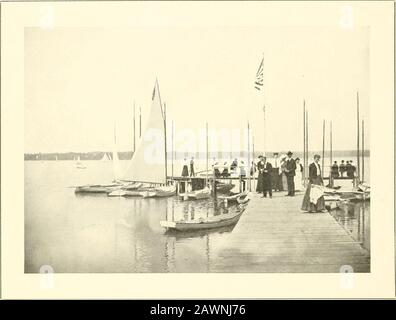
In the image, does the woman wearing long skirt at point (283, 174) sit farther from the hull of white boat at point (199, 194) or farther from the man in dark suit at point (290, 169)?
the hull of white boat at point (199, 194)

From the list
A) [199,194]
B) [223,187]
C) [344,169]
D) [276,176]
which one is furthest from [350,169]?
[199,194]

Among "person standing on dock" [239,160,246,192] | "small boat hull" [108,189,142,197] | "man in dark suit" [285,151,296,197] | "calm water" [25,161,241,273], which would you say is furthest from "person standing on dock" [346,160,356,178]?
"small boat hull" [108,189,142,197]

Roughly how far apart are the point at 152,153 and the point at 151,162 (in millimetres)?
40

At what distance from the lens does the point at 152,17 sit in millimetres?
2574

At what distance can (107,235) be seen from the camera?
8.44 feet

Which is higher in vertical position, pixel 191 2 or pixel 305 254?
pixel 191 2

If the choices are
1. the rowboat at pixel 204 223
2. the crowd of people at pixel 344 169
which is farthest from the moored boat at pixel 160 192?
the crowd of people at pixel 344 169

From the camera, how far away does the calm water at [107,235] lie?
101 inches

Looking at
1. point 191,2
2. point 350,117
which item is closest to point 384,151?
point 350,117

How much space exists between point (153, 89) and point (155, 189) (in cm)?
42

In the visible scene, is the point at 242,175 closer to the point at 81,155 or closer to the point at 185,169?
the point at 185,169

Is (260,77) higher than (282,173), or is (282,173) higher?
(260,77)

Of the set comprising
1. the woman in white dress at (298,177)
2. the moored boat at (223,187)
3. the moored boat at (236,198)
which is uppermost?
the woman in white dress at (298,177)

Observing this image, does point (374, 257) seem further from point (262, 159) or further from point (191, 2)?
point (191, 2)
